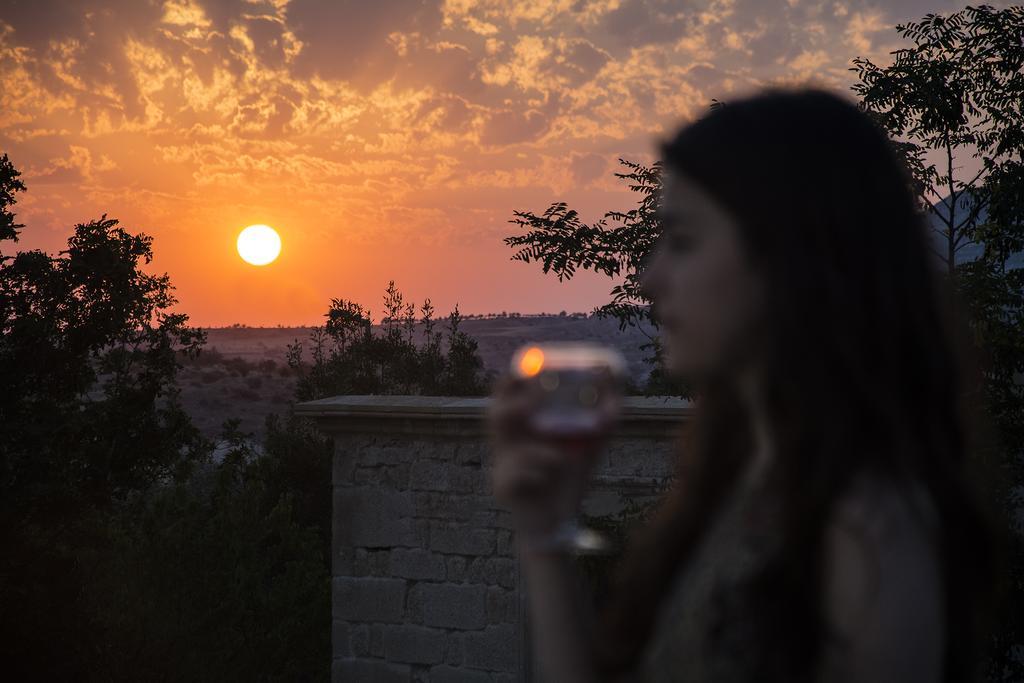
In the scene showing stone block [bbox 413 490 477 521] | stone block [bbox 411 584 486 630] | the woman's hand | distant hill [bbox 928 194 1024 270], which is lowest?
stone block [bbox 411 584 486 630]

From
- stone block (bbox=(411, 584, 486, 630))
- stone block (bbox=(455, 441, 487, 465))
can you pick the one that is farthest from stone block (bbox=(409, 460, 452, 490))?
stone block (bbox=(411, 584, 486, 630))

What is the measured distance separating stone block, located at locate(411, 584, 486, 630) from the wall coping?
1.29 m

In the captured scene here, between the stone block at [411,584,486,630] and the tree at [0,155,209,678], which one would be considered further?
the tree at [0,155,209,678]

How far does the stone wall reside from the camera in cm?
671

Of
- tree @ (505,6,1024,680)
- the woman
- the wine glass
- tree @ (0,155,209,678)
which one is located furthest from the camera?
tree @ (0,155,209,678)

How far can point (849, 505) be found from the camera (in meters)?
1.02

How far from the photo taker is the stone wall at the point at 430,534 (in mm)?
6707

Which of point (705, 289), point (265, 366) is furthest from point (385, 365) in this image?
point (265, 366)

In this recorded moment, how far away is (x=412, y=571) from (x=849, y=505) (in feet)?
20.9

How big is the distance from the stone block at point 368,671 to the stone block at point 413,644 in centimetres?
8

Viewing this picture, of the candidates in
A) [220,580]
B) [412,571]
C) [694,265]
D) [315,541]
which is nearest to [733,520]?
[694,265]

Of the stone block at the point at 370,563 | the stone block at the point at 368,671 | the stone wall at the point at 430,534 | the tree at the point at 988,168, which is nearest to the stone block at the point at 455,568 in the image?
the stone wall at the point at 430,534

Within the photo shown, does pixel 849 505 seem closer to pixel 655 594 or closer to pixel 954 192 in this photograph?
pixel 655 594

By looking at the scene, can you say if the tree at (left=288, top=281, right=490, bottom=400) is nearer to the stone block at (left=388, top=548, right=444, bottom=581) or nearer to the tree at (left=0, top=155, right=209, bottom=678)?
the tree at (left=0, top=155, right=209, bottom=678)
